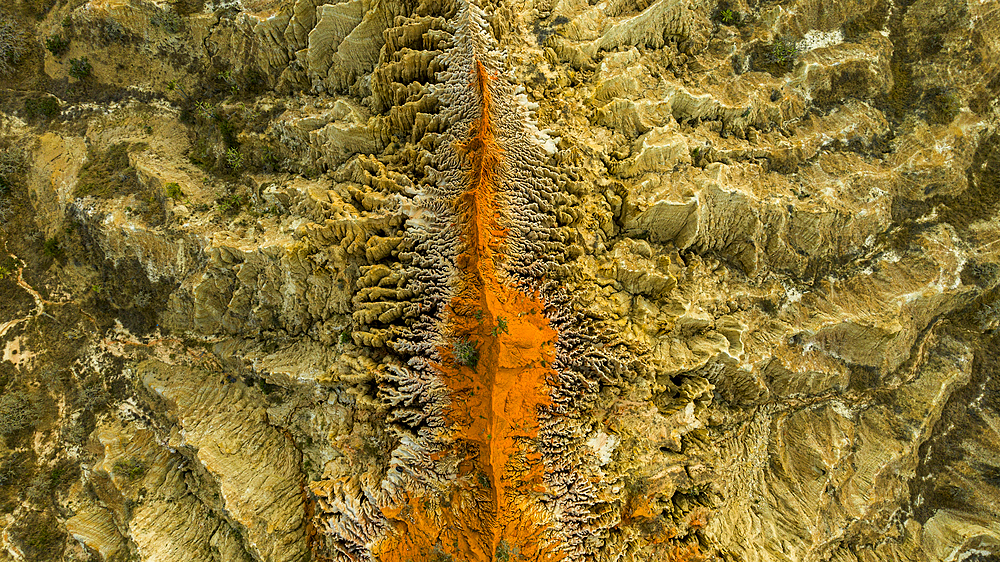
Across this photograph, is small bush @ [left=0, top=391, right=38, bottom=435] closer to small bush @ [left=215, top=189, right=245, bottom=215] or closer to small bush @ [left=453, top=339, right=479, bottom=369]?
small bush @ [left=215, top=189, right=245, bottom=215]

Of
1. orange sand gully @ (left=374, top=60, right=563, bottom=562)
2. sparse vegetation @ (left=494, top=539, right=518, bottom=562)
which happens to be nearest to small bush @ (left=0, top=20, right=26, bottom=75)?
orange sand gully @ (left=374, top=60, right=563, bottom=562)

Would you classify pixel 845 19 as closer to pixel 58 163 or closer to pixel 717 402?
pixel 717 402

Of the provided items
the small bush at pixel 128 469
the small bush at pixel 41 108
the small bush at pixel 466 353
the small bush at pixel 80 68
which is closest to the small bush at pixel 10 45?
the small bush at pixel 41 108

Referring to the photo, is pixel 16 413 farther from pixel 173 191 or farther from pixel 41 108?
pixel 41 108

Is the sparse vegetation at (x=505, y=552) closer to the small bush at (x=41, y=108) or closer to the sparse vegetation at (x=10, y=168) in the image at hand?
the sparse vegetation at (x=10, y=168)

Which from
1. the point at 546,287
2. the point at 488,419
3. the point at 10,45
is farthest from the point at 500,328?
the point at 10,45
